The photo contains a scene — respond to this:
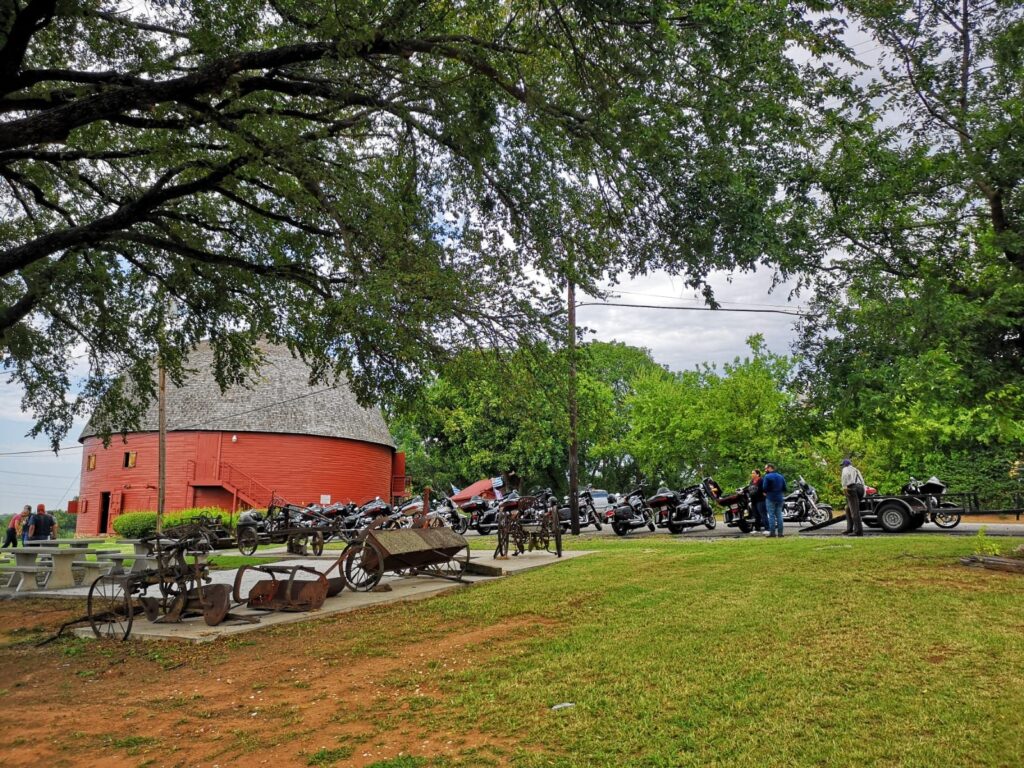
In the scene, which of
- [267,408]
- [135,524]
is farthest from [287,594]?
[267,408]

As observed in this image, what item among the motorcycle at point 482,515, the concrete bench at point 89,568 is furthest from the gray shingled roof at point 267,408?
the concrete bench at point 89,568

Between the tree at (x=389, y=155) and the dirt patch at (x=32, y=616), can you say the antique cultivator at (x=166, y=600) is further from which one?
the tree at (x=389, y=155)

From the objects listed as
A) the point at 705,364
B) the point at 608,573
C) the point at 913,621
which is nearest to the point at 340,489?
the point at 705,364

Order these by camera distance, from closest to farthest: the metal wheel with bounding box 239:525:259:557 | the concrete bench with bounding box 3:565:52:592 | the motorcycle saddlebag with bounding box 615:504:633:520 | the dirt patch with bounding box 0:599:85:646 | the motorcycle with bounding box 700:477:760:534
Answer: the dirt patch with bounding box 0:599:85:646 → the concrete bench with bounding box 3:565:52:592 → the metal wheel with bounding box 239:525:259:557 → the motorcycle with bounding box 700:477:760:534 → the motorcycle saddlebag with bounding box 615:504:633:520

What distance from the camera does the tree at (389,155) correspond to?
22.3 ft

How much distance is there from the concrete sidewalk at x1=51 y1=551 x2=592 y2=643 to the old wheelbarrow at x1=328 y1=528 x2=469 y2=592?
0.26 metres

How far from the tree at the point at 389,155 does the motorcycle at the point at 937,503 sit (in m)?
12.1

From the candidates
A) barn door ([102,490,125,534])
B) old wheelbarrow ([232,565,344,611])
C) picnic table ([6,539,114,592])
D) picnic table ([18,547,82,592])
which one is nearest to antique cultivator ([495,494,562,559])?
old wheelbarrow ([232,565,344,611])

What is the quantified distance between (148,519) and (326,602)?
24.5m

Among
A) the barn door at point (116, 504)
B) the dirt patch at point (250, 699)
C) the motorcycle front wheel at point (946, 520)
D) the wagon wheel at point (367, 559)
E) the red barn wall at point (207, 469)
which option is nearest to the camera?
the dirt patch at point (250, 699)

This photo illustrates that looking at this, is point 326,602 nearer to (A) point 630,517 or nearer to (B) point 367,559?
(B) point 367,559

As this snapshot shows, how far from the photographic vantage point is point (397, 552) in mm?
10086

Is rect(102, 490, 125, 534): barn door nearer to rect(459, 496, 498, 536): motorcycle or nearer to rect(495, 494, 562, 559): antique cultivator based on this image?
rect(459, 496, 498, 536): motorcycle

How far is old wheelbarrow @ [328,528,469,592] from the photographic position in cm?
1003
